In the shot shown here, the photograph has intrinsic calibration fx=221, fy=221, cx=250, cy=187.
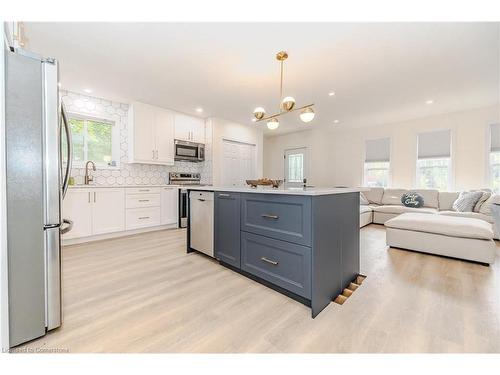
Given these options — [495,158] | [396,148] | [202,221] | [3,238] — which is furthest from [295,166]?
[3,238]

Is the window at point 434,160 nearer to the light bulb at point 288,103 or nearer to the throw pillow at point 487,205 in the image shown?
the throw pillow at point 487,205

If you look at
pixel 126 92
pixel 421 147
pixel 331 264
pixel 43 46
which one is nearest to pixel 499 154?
pixel 421 147

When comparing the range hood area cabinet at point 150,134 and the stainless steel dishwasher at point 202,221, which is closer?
the stainless steel dishwasher at point 202,221

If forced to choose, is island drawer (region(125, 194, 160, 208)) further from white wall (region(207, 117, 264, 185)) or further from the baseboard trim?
white wall (region(207, 117, 264, 185))

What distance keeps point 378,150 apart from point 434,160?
3.82ft

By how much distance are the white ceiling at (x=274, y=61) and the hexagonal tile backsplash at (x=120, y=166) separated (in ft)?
0.94

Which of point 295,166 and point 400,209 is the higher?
point 295,166

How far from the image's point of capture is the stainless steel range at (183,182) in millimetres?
4465

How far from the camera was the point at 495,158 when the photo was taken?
4.29 metres

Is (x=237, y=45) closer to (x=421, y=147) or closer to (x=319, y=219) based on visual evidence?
(x=319, y=219)

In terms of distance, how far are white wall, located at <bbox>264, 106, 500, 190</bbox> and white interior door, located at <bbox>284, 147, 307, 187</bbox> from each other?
0.59ft

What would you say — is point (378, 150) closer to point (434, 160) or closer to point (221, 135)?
point (434, 160)

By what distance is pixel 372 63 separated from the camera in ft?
8.77

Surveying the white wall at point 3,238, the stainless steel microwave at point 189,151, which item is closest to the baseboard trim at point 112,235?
the stainless steel microwave at point 189,151
